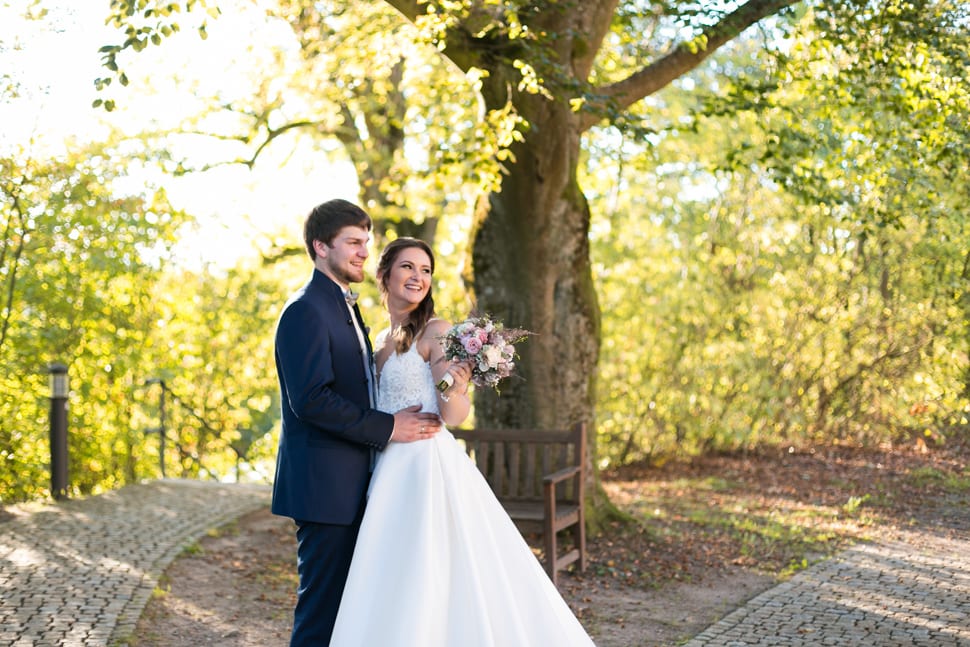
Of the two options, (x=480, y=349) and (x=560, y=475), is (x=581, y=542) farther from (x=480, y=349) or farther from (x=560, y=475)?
(x=480, y=349)

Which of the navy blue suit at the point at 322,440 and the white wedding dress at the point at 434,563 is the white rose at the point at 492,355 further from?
the navy blue suit at the point at 322,440

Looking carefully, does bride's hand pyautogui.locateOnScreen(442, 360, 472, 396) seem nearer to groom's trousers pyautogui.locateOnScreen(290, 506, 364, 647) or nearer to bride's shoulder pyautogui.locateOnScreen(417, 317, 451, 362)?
bride's shoulder pyautogui.locateOnScreen(417, 317, 451, 362)

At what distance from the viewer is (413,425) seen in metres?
4.27

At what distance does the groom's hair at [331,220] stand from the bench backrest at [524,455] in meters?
3.88

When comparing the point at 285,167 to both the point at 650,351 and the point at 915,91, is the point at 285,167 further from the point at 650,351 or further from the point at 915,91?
the point at 915,91

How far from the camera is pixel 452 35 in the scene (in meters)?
7.98

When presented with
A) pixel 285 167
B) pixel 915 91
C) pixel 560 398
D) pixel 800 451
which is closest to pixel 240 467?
pixel 285 167

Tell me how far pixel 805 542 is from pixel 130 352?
8.94m

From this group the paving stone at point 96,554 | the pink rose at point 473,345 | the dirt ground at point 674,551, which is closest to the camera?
the pink rose at point 473,345

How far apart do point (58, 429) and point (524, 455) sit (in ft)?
18.7

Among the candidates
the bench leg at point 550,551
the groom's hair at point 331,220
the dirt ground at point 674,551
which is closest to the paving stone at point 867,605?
the dirt ground at point 674,551

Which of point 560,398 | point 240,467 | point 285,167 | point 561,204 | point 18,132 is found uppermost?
point 285,167

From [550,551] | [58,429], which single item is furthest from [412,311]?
[58,429]

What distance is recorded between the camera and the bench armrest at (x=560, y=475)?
7027 millimetres
